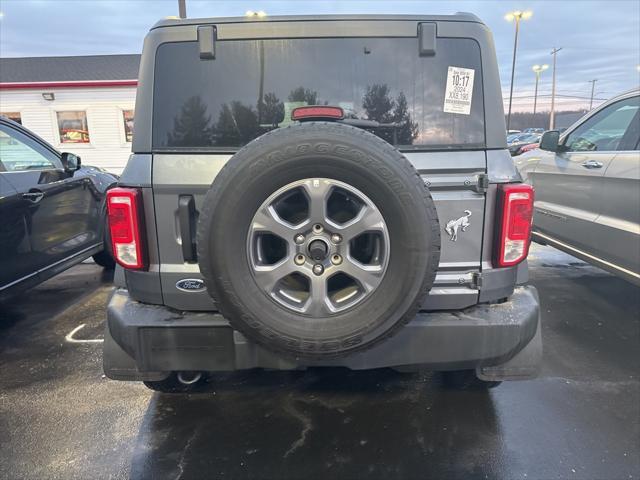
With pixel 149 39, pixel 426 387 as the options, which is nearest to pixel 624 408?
pixel 426 387

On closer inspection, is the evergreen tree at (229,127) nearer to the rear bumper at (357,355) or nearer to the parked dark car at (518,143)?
the rear bumper at (357,355)

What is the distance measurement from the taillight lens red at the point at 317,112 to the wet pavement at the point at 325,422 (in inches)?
68.4

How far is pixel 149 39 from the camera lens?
2270mm

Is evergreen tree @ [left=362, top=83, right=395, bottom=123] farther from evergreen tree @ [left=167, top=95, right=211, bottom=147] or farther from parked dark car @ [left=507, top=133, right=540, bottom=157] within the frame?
parked dark car @ [left=507, top=133, right=540, bottom=157]

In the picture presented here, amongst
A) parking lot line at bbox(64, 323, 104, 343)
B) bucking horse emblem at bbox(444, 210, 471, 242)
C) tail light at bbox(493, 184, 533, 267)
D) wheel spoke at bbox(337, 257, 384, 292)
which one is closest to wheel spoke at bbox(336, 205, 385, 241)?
wheel spoke at bbox(337, 257, 384, 292)

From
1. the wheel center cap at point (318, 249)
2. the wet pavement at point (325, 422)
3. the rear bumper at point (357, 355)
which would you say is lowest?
the wet pavement at point (325, 422)

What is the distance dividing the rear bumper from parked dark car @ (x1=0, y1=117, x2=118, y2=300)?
2.05m

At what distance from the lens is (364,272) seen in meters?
1.98

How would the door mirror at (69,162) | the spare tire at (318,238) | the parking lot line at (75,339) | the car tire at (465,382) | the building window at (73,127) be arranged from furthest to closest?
the building window at (73,127) < the door mirror at (69,162) < the parking lot line at (75,339) < the car tire at (465,382) < the spare tire at (318,238)

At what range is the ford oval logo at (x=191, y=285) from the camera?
2.27 metres

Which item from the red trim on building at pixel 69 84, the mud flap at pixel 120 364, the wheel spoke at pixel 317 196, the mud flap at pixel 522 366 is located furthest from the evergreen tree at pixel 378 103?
the red trim on building at pixel 69 84

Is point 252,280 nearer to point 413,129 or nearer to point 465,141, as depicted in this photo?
point 413,129

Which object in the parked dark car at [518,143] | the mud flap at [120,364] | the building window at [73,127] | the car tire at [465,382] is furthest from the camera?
the building window at [73,127]

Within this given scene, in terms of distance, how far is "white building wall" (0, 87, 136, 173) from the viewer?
18844 millimetres
